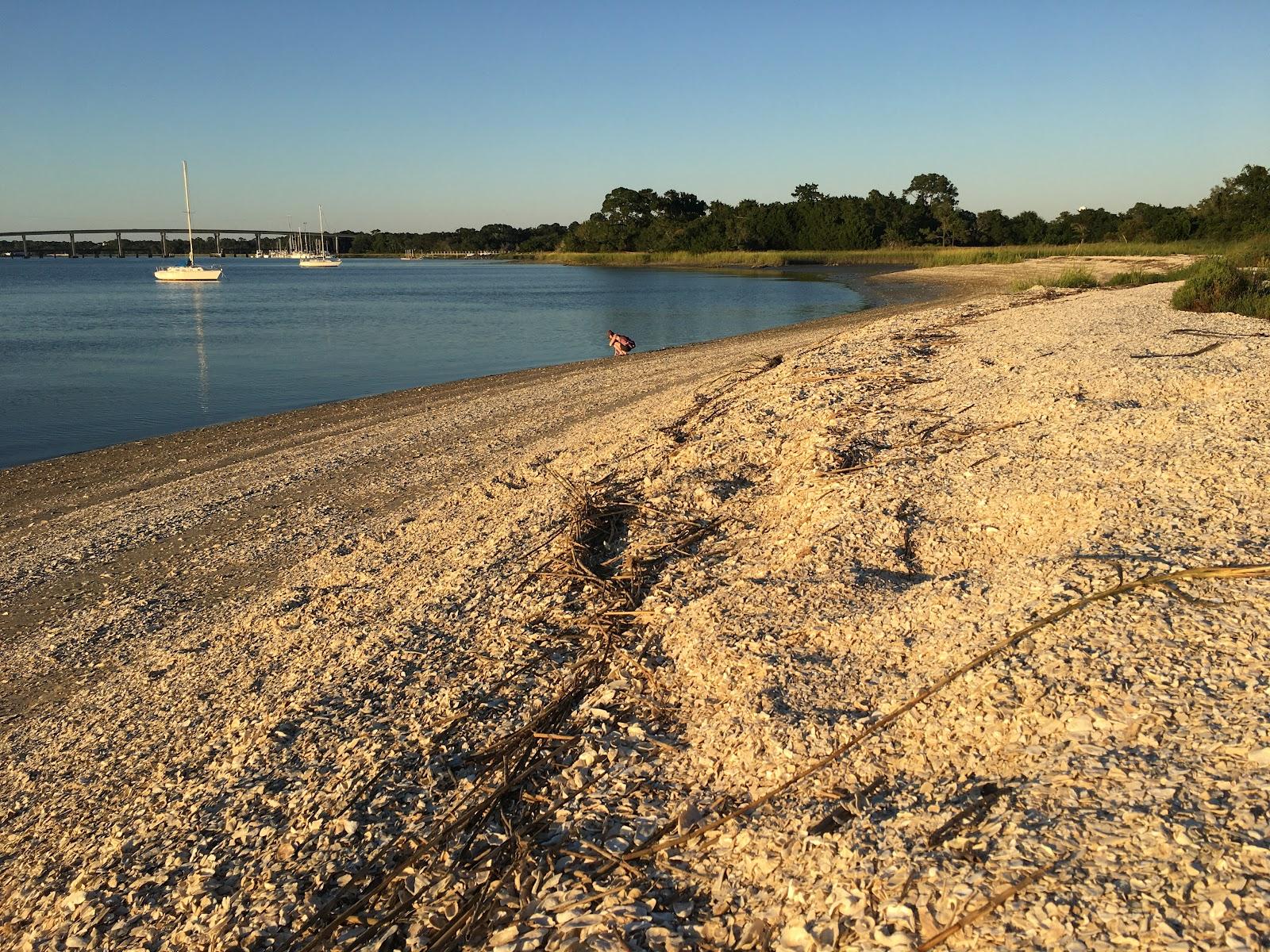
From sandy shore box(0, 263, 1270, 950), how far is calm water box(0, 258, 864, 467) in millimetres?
9612

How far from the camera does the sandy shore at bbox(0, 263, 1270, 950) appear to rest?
2.28 metres

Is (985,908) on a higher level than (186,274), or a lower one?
lower

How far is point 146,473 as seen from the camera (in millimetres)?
10180

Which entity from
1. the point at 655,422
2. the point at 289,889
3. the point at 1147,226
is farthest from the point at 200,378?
the point at 1147,226

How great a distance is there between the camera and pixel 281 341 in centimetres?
2764

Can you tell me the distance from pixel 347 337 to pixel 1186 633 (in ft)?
94.8

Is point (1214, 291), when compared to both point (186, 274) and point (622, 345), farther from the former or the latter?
point (186, 274)

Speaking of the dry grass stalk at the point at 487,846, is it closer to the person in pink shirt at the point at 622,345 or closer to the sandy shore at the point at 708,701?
the sandy shore at the point at 708,701

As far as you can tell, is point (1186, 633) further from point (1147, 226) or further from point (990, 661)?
point (1147, 226)

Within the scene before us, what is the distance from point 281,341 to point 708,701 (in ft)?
90.1

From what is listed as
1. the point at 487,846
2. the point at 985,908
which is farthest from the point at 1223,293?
the point at 487,846

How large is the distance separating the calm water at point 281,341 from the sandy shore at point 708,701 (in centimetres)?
961

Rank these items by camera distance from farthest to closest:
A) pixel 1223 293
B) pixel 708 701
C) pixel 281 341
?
pixel 281 341, pixel 1223 293, pixel 708 701

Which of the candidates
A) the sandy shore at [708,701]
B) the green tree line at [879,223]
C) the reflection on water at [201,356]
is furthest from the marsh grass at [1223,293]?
the green tree line at [879,223]
